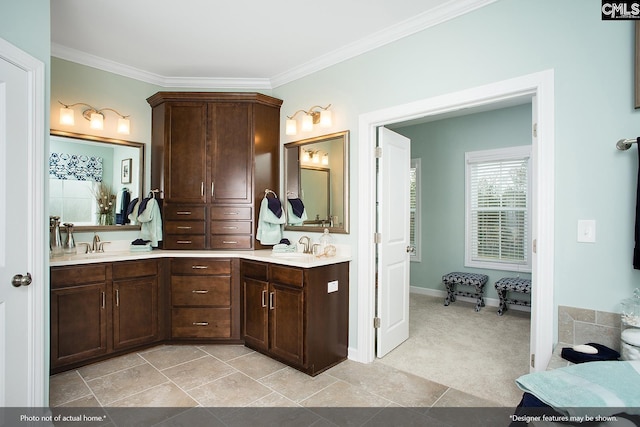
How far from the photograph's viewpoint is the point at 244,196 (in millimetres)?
3650

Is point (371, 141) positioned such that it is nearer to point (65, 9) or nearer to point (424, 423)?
point (424, 423)

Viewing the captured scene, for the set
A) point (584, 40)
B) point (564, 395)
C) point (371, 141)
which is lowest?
point (564, 395)

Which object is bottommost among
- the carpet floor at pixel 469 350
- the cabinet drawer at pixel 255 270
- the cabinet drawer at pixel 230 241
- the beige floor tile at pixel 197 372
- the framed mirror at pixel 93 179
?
the carpet floor at pixel 469 350

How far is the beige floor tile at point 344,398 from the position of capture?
92.3 inches

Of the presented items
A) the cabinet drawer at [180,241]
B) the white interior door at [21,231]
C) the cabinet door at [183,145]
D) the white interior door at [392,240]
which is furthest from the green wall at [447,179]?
the white interior door at [21,231]

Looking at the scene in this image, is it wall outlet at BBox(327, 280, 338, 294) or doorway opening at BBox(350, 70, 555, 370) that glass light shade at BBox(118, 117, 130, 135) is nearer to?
Result: wall outlet at BBox(327, 280, 338, 294)

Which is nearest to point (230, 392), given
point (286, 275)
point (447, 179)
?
point (286, 275)

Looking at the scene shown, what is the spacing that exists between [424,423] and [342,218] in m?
1.72

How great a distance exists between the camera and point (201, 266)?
3.35 meters

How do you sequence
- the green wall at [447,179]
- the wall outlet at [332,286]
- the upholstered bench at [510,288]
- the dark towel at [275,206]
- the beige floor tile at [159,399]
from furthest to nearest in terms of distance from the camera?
the green wall at [447,179]
the upholstered bench at [510,288]
the dark towel at [275,206]
the wall outlet at [332,286]
the beige floor tile at [159,399]

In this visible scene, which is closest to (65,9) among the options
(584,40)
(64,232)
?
(64,232)

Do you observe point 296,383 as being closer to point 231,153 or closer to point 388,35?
point 231,153

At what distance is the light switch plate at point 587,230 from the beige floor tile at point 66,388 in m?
3.36

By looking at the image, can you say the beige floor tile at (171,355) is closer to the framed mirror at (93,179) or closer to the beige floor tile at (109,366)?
the beige floor tile at (109,366)
